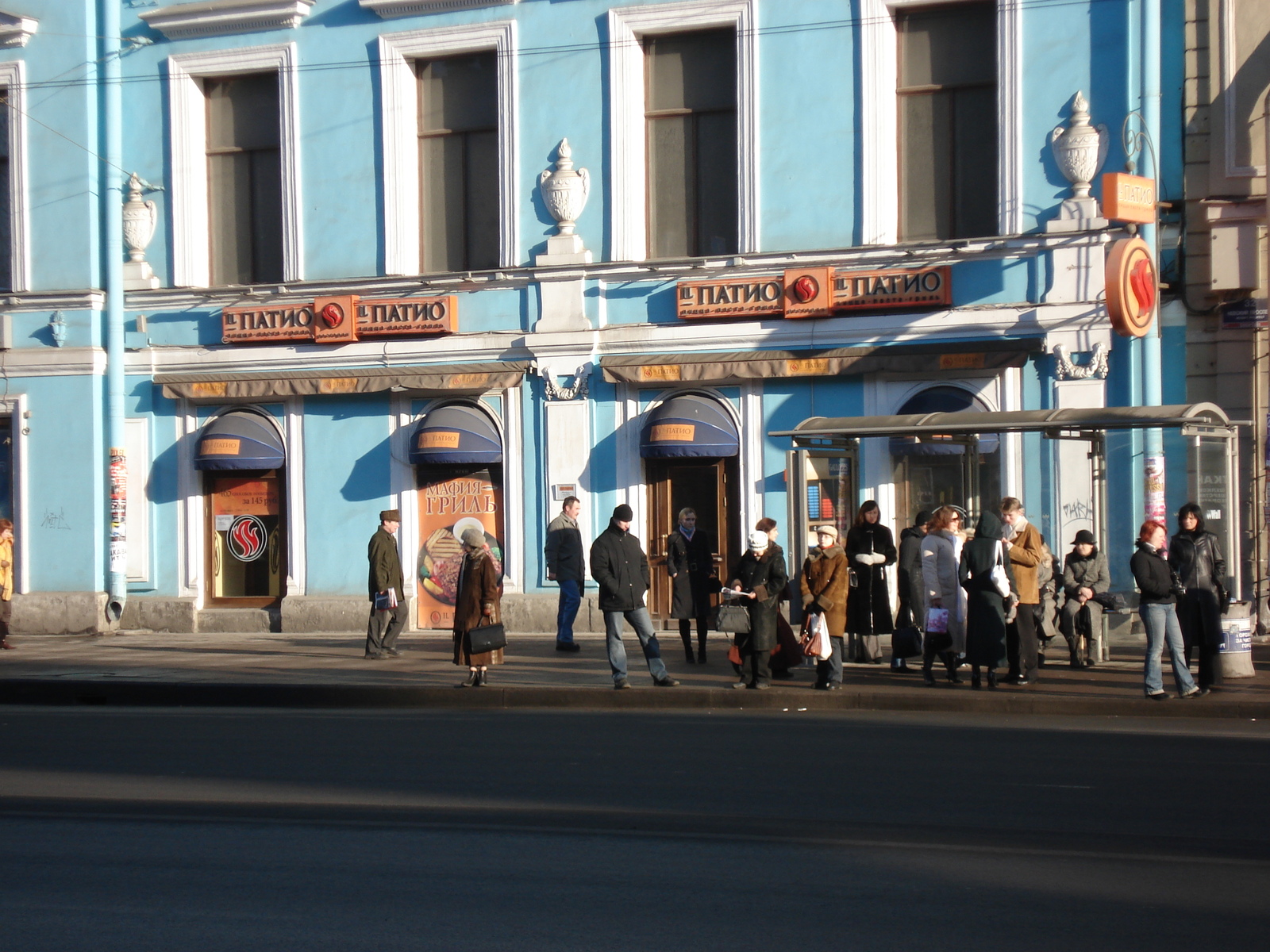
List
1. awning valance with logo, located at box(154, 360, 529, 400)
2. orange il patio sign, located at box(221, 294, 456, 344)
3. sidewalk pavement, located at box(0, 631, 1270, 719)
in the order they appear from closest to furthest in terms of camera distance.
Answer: sidewalk pavement, located at box(0, 631, 1270, 719) < awning valance with logo, located at box(154, 360, 529, 400) < orange il patio sign, located at box(221, 294, 456, 344)

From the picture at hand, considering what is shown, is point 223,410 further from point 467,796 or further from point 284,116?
point 467,796

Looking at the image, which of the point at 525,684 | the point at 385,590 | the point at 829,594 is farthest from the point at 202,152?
the point at 829,594

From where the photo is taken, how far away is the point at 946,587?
1393cm

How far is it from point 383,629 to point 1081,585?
25.6 feet

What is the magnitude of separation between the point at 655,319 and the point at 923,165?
3900 mm

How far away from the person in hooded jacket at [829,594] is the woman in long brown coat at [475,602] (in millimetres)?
3078

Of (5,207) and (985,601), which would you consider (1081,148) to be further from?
(5,207)

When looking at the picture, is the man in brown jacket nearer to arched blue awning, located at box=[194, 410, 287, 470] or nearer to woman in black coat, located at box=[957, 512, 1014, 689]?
woman in black coat, located at box=[957, 512, 1014, 689]

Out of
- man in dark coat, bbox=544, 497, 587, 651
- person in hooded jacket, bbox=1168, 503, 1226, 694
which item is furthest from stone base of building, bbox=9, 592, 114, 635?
person in hooded jacket, bbox=1168, 503, 1226, 694

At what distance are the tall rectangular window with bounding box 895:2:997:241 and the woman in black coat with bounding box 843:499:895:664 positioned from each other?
16.6ft

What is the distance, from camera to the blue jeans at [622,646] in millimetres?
13695

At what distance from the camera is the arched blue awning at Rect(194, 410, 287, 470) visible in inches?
804

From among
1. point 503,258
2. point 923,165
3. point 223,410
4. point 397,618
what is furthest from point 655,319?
point 223,410

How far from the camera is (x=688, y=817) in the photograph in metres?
7.88
